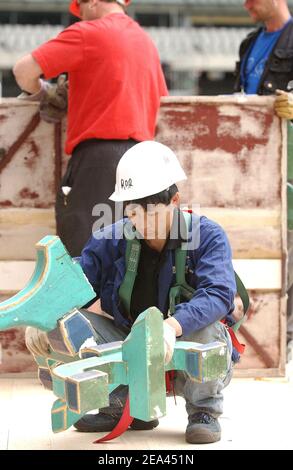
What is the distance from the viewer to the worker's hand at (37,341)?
383cm

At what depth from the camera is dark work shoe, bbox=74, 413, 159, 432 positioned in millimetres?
4059

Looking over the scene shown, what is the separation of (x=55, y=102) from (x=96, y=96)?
340mm

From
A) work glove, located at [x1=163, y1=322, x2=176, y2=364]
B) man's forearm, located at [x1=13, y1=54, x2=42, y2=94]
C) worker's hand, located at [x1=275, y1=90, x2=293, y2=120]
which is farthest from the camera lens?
worker's hand, located at [x1=275, y1=90, x2=293, y2=120]

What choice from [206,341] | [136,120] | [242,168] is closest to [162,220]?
[206,341]

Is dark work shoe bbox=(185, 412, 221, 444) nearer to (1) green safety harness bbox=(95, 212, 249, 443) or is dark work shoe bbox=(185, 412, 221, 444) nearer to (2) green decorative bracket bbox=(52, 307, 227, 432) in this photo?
(1) green safety harness bbox=(95, 212, 249, 443)

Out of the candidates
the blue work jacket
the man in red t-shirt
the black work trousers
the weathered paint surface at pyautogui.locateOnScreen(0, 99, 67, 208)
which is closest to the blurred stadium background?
the weathered paint surface at pyautogui.locateOnScreen(0, 99, 67, 208)

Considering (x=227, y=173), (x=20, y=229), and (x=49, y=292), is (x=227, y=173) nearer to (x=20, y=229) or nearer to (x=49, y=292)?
(x=20, y=229)

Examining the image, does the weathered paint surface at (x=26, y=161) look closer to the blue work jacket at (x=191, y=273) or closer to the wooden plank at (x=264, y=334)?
the wooden plank at (x=264, y=334)

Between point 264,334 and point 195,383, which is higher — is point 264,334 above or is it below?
below

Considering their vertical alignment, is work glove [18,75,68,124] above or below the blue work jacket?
above

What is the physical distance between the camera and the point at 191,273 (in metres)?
3.98

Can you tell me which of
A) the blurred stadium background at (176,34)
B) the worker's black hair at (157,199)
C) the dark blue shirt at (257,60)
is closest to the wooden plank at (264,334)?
the dark blue shirt at (257,60)

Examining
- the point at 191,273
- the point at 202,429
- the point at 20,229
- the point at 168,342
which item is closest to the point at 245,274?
the point at 20,229

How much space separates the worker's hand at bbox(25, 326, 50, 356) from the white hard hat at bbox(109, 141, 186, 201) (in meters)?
0.56
